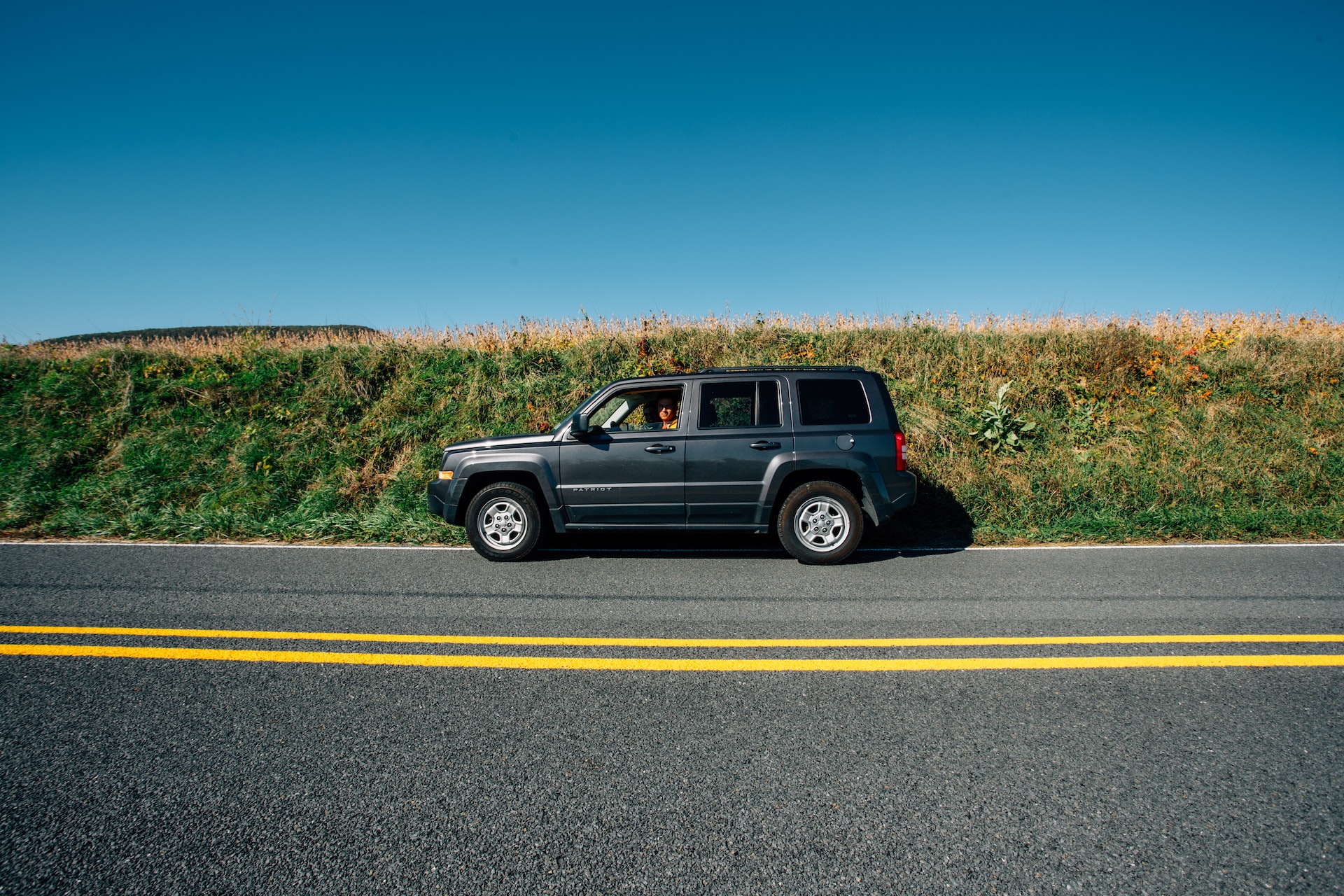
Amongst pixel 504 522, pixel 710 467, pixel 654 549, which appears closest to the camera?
pixel 710 467

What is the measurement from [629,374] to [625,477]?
6369mm

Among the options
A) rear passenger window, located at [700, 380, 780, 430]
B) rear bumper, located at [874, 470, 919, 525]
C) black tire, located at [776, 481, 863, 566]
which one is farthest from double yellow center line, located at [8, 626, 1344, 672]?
rear passenger window, located at [700, 380, 780, 430]

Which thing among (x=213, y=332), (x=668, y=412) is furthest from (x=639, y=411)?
(x=213, y=332)

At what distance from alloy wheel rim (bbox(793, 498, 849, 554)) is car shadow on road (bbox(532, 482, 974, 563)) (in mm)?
295

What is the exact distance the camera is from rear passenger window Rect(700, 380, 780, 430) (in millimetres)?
6633

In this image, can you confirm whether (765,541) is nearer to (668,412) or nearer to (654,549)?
(654,549)

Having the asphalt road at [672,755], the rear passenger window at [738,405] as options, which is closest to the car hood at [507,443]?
the rear passenger window at [738,405]

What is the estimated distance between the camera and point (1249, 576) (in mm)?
5617

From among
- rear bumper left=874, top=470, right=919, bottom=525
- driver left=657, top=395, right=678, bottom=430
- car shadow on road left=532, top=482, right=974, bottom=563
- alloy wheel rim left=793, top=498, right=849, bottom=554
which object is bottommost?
car shadow on road left=532, top=482, right=974, bottom=563

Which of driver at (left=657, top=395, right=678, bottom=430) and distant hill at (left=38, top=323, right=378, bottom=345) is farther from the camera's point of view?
distant hill at (left=38, top=323, right=378, bottom=345)

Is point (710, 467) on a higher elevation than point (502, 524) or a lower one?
higher

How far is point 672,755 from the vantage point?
9.25 feet

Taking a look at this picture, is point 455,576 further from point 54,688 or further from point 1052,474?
point 1052,474

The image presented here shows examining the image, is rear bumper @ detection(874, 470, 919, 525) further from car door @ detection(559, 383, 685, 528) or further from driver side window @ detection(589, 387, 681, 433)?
driver side window @ detection(589, 387, 681, 433)
